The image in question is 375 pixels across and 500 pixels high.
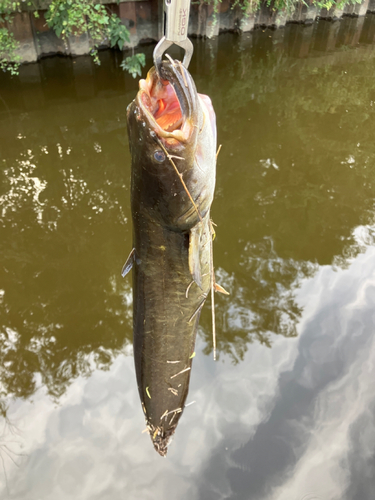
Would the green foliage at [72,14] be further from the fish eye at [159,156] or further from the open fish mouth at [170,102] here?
the fish eye at [159,156]

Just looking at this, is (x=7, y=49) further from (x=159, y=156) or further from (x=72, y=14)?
(x=159, y=156)

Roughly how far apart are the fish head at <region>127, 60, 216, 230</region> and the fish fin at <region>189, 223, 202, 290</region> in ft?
0.12

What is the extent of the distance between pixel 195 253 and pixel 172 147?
0.44m

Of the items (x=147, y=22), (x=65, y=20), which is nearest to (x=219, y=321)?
(x=65, y=20)

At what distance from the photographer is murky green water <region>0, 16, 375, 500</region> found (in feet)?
8.75

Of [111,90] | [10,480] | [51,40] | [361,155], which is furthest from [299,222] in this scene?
[51,40]

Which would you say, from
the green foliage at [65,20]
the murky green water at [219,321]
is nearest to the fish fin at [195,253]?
the murky green water at [219,321]

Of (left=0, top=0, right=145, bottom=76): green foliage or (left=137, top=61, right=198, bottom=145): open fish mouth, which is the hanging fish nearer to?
(left=137, top=61, right=198, bottom=145): open fish mouth

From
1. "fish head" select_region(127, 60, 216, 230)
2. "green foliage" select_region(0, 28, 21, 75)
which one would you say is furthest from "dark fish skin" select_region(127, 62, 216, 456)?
"green foliage" select_region(0, 28, 21, 75)

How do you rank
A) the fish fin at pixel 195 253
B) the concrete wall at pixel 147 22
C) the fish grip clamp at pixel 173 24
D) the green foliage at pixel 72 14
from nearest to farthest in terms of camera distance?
the fish grip clamp at pixel 173 24, the fish fin at pixel 195 253, the green foliage at pixel 72 14, the concrete wall at pixel 147 22

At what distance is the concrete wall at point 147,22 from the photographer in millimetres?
6855

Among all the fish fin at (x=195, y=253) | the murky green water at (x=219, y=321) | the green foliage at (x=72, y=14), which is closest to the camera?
the fish fin at (x=195, y=253)

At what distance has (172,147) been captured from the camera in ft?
3.95

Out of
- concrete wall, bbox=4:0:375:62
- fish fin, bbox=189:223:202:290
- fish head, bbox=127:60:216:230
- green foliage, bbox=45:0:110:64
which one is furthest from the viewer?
concrete wall, bbox=4:0:375:62
